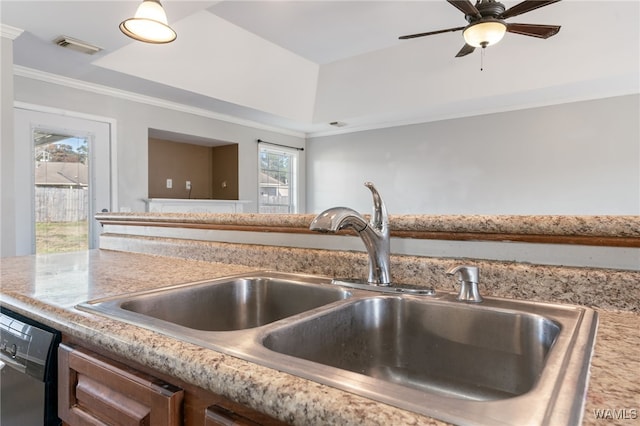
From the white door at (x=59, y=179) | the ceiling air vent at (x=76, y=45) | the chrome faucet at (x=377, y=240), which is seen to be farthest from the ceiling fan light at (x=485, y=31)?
the white door at (x=59, y=179)

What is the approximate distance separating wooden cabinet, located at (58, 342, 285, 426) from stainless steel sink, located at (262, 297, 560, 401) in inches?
6.0

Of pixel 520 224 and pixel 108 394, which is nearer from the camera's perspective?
pixel 108 394

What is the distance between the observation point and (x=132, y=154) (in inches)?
157

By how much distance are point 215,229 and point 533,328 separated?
1194mm

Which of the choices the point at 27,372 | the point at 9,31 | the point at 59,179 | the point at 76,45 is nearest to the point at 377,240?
the point at 27,372

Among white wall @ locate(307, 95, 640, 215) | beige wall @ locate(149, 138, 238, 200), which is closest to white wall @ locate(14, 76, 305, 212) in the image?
beige wall @ locate(149, 138, 238, 200)

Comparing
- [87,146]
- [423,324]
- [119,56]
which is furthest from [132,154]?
[423,324]

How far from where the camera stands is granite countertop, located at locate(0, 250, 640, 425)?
0.40m

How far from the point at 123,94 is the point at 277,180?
2526 millimetres

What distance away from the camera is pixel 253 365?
1.64 ft

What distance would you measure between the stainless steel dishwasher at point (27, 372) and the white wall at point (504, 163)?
4.74 metres

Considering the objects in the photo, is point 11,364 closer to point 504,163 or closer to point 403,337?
point 403,337

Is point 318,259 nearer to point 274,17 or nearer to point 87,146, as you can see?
point 274,17

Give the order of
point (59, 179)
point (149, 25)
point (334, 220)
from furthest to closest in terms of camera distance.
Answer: point (59, 179)
point (149, 25)
point (334, 220)
